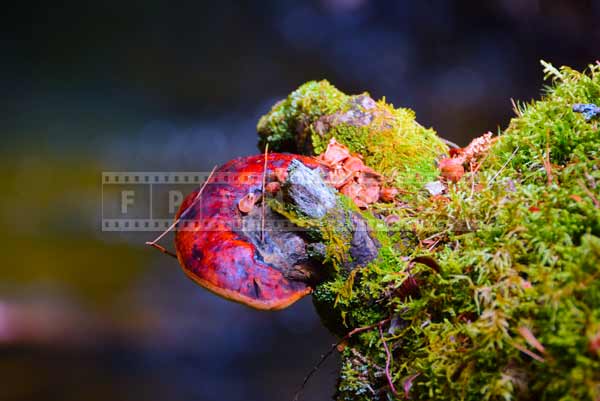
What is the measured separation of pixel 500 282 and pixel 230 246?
2.55 feet

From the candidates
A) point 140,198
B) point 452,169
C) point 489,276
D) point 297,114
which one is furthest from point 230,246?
point 140,198

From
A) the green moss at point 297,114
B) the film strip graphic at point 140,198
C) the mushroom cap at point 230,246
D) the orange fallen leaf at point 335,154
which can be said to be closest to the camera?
the mushroom cap at point 230,246

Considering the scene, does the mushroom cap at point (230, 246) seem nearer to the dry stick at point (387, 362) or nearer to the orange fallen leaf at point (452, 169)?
the dry stick at point (387, 362)

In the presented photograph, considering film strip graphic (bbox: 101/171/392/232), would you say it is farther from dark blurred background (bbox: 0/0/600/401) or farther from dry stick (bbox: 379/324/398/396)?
dry stick (bbox: 379/324/398/396)

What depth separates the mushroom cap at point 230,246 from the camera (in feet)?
4.00

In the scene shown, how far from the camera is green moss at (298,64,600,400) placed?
2.71 feet

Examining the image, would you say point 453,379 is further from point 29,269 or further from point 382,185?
point 29,269

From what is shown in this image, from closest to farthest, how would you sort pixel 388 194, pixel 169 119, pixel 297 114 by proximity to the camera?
1. pixel 388 194
2. pixel 297 114
3. pixel 169 119

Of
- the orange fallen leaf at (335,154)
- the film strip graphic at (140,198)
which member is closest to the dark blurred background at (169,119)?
the film strip graphic at (140,198)

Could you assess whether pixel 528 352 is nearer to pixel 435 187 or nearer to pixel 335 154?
pixel 435 187

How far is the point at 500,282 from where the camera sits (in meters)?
0.96

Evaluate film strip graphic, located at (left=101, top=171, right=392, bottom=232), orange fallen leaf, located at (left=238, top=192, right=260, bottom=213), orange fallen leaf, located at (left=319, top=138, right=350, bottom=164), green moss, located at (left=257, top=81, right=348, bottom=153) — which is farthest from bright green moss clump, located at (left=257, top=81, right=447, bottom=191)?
film strip graphic, located at (left=101, top=171, right=392, bottom=232)

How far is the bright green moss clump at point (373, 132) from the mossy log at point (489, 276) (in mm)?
22

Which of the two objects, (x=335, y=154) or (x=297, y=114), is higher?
(x=297, y=114)
